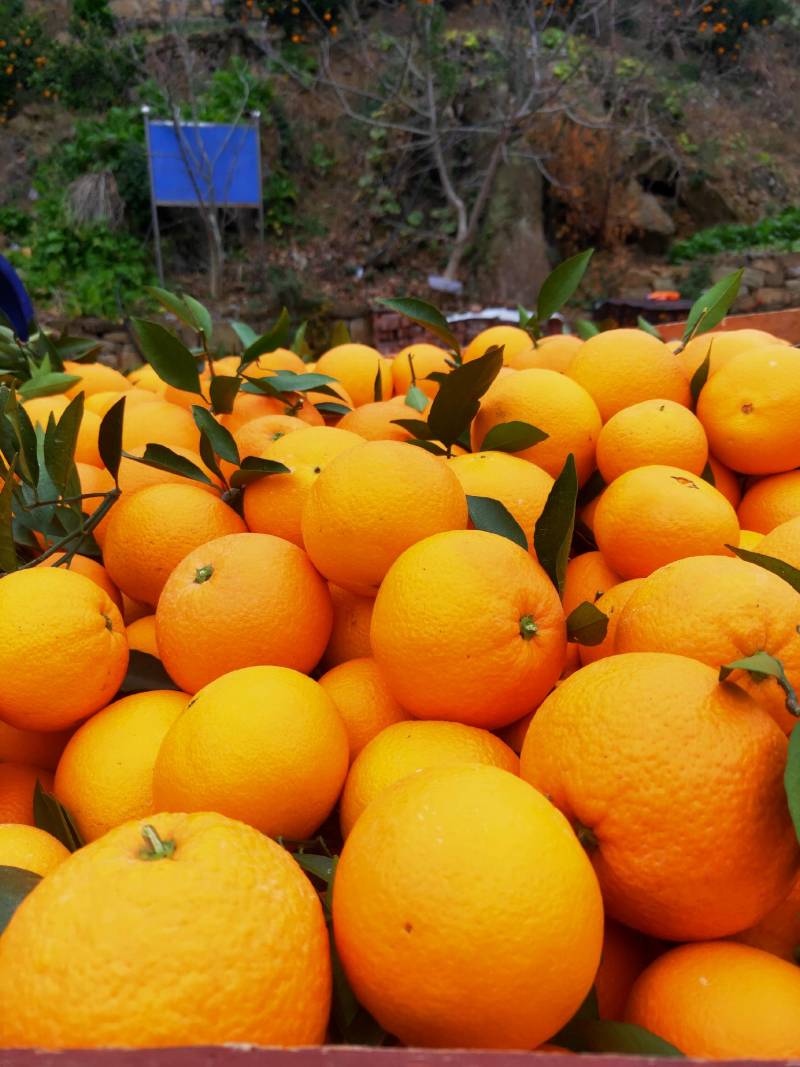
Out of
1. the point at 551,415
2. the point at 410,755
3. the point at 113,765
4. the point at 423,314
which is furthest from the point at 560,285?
the point at 113,765

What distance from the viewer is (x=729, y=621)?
2.61ft

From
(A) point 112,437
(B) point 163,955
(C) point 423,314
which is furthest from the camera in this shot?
(C) point 423,314

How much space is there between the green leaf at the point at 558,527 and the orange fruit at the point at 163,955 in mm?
537

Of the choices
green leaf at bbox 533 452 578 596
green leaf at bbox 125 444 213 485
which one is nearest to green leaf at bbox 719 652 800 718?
green leaf at bbox 533 452 578 596

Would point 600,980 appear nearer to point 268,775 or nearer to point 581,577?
point 268,775

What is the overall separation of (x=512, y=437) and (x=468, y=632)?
50cm

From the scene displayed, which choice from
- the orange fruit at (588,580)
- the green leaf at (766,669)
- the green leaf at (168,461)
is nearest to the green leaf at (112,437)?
the green leaf at (168,461)

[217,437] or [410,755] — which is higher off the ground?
[217,437]

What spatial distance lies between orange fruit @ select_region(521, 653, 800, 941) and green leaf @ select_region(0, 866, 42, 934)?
48 cm

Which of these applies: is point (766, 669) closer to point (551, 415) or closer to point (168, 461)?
point (551, 415)

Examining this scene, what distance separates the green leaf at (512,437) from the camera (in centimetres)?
123

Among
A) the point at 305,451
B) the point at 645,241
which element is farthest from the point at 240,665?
the point at 645,241

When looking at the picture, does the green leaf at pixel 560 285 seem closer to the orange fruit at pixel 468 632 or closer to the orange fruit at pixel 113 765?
the orange fruit at pixel 468 632

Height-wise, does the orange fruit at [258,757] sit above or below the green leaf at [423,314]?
below
